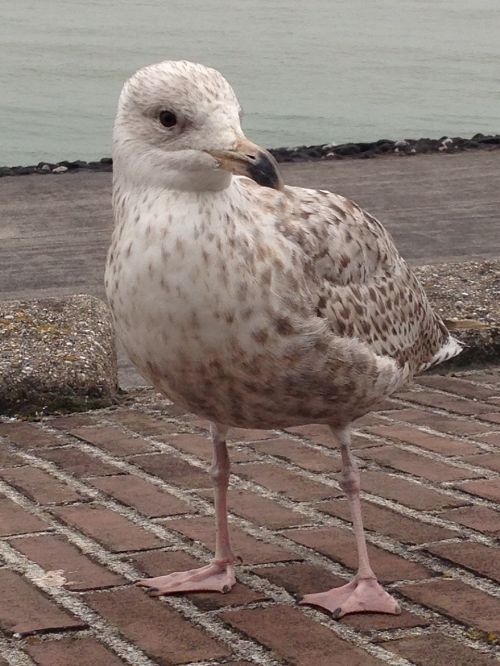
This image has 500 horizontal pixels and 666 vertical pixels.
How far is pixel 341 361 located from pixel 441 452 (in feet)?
4.71

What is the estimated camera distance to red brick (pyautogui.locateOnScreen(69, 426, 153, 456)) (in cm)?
515

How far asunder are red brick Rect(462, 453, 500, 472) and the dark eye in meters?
1.97

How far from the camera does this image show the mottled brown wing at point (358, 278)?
376 cm

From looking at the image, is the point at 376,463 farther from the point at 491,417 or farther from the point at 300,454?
the point at 491,417

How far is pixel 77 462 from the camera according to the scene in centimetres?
502

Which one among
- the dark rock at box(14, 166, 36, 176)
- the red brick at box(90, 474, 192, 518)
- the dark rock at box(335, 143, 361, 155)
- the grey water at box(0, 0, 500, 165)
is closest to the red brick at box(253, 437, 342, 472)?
the red brick at box(90, 474, 192, 518)

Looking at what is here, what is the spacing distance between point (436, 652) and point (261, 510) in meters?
1.23

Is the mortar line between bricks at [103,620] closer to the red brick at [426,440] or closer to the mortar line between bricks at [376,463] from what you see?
the mortar line between bricks at [376,463]

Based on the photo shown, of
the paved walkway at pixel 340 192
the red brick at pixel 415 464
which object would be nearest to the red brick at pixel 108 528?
the red brick at pixel 415 464

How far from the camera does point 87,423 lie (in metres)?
5.55

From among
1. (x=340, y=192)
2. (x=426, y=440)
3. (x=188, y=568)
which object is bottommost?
(x=188, y=568)

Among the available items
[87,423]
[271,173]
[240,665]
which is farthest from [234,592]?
[87,423]

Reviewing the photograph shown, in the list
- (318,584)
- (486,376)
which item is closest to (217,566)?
(318,584)

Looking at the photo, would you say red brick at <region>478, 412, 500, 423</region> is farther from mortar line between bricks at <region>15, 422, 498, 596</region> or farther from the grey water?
the grey water
